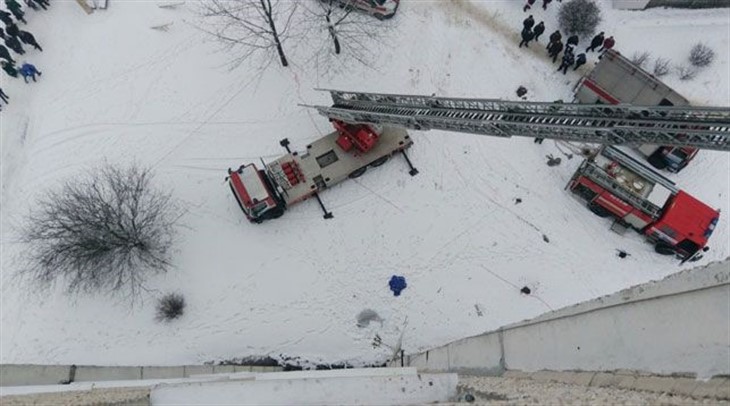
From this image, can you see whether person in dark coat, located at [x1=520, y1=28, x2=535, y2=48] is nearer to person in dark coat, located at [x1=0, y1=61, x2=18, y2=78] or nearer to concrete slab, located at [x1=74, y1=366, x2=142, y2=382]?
concrete slab, located at [x1=74, y1=366, x2=142, y2=382]

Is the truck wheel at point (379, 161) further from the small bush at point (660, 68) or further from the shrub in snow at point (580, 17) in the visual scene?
the small bush at point (660, 68)

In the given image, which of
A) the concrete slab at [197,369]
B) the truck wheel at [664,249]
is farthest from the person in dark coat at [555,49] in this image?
the concrete slab at [197,369]

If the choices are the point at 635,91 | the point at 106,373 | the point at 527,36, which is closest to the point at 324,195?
the point at 106,373

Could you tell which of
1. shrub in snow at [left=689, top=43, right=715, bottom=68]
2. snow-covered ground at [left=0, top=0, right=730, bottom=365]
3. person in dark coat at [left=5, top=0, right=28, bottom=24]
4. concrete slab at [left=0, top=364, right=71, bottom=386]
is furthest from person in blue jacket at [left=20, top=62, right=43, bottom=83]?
shrub in snow at [left=689, top=43, right=715, bottom=68]

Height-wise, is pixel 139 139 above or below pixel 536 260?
above

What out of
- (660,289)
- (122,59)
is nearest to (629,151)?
(660,289)

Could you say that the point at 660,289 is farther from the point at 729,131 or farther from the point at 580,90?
the point at 580,90
